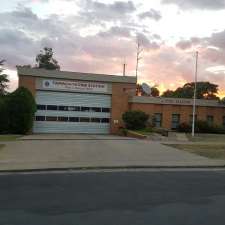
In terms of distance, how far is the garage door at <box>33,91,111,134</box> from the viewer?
48.9 meters

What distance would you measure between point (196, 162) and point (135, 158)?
2.75m

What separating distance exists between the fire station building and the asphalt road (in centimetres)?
3206

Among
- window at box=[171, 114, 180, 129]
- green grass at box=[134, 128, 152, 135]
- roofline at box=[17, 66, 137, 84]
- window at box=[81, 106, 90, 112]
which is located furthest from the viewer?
window at box=[171, 114, 180, 129]

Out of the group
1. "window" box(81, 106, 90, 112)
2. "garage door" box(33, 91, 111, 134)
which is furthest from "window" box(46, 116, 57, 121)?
"window" box(81, 106, 90, 112)

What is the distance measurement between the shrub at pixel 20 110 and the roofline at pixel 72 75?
11.5ft

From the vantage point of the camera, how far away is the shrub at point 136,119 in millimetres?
47438

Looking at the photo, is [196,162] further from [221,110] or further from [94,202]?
[221,110]

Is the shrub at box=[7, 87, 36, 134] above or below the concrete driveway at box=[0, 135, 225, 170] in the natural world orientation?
above

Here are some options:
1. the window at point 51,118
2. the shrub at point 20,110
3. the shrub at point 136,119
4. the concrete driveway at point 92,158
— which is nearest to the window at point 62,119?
the window at point 51,118

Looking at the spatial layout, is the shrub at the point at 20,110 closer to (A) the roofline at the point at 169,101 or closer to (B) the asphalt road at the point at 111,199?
(A) the roofline at the point at 169,101

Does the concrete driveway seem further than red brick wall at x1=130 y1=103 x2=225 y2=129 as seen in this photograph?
No

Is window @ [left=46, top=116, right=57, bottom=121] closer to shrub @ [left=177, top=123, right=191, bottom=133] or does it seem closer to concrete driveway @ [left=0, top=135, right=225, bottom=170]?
shrub @ [left=177, top=123, right=191, bottom=133]

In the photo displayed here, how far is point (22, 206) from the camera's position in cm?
1065

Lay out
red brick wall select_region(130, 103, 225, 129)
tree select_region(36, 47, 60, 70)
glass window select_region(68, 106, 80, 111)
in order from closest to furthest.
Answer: glass window select_region(68, 106, 80, 111) → red brick wall select_region(130, 103, 225, 129) → tree select_region(36, 47, 60, 70)
